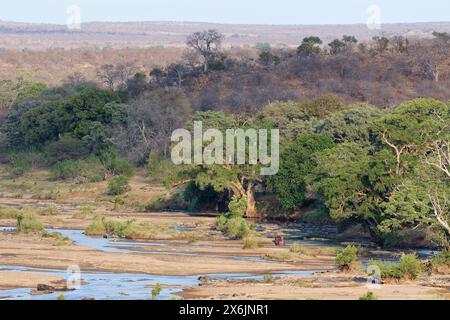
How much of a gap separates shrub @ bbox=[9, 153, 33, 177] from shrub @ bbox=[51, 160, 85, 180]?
3.09 metres

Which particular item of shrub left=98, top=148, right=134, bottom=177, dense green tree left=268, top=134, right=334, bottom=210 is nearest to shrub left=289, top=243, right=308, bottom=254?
dense green tree left=268, top=134, right=334, bottom=210

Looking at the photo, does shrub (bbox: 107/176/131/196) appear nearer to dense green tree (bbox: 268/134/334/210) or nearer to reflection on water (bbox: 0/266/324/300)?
dense green tree (bbox: 268/134/334/210)

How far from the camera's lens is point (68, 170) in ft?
241

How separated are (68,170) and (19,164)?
6686 mm

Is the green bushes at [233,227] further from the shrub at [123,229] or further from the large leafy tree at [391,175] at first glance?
the large leafy tree at [391,175]

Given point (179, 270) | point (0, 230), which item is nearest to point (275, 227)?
point (0, 230)

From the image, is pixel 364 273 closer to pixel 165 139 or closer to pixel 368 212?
pixel 368 212

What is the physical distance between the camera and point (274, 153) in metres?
59.4

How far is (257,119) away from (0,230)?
24.5 m

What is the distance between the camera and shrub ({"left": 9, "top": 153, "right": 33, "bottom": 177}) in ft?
253

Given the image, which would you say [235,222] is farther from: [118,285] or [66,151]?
[66,151]

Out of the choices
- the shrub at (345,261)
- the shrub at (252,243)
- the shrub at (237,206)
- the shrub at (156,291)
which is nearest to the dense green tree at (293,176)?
the shrub at (237,206)

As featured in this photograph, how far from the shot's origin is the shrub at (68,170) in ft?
241

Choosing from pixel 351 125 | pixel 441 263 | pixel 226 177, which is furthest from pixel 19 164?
pixel 441 263
